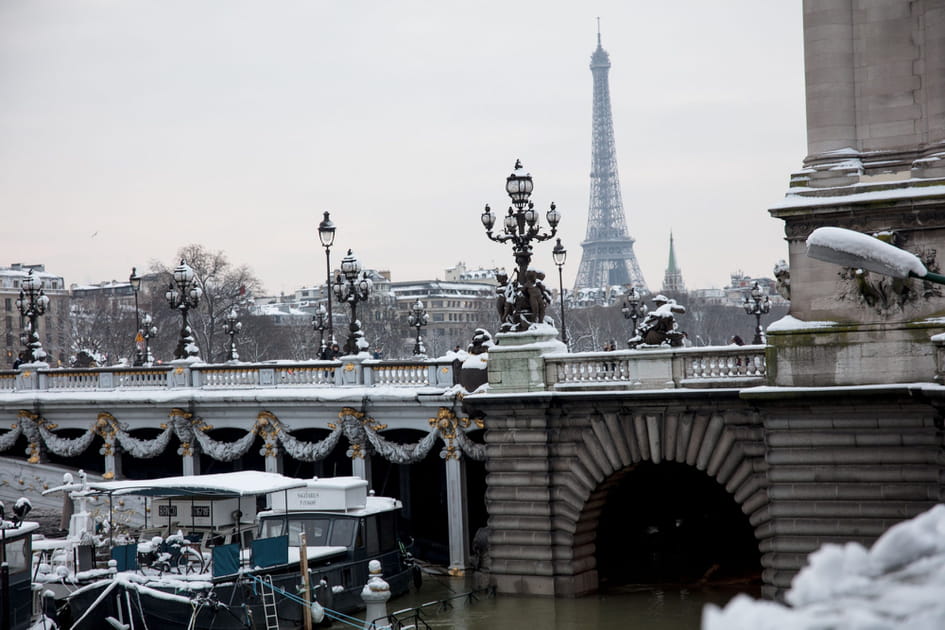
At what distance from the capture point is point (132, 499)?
41.0 metres

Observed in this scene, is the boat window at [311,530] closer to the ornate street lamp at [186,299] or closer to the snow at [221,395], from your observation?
the snow at [221,395]

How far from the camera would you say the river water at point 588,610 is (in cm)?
2836

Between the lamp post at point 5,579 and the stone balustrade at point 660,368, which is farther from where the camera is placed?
the stone balustrade at point 660,368

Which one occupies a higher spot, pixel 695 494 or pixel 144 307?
pixel 144 307

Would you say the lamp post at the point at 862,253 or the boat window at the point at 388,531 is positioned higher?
the lamp post at the point at 862,253

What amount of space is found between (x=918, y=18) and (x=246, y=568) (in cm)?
1824

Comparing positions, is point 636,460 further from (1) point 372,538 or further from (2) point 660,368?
(1) point 372,538

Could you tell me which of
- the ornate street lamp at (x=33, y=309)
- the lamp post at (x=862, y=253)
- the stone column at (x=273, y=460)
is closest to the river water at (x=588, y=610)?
the stone column at (x=273, y=460)

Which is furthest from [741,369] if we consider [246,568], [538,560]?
[246,568]

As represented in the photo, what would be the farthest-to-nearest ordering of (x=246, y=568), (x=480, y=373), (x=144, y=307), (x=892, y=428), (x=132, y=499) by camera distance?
(x=144, y=307) → (x=132, y=499) → (x=480, y=373) → (x=246, y=568) → (x=892, y=428)

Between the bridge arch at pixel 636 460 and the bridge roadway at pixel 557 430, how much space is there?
3 centimetres

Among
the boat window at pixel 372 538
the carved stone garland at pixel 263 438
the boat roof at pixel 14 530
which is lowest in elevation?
the boat window at pixel 372 538

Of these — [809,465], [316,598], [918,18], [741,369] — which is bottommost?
[316,598]

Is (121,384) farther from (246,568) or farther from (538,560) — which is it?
(538,560)
